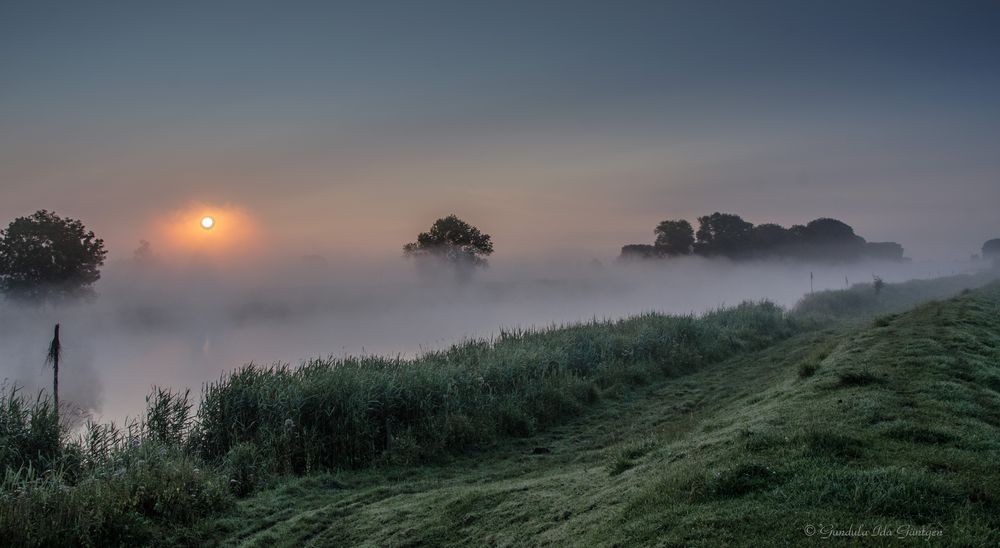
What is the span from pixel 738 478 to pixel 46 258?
53185 millimetres

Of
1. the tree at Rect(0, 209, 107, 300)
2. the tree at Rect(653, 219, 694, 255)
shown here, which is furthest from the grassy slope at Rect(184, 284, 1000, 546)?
the tree at Rect(653, 219, 694, 255)

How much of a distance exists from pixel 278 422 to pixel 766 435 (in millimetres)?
9681

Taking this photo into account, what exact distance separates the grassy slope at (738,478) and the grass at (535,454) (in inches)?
1.3

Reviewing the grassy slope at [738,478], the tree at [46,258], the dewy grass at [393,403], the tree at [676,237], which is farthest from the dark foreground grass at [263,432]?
the tree at [676,237]

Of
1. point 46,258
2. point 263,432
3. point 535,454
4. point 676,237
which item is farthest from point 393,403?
point 676,237

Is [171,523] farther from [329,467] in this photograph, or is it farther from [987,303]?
[987,303]

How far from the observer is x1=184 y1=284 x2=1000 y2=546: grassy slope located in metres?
4.80

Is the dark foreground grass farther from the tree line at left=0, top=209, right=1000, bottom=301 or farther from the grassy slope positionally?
the tree line at left=0, top=209, right=1000, bottom=301

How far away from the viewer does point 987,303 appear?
74.5ft

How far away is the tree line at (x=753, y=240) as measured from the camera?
89812 millimetres

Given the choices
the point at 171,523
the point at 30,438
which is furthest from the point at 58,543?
the point at 30,438

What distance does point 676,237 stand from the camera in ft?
297

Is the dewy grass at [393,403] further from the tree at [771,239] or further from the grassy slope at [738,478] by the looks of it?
the tree at [771,239]

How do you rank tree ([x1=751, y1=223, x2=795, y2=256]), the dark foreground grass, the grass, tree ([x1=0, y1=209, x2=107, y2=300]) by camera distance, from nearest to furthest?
the grass
the dark foreground grass
tree ([x1=0, y1=209, x2=107, y2=300])
tree ([x1=751, y1=223, x2=795, y2=256])
